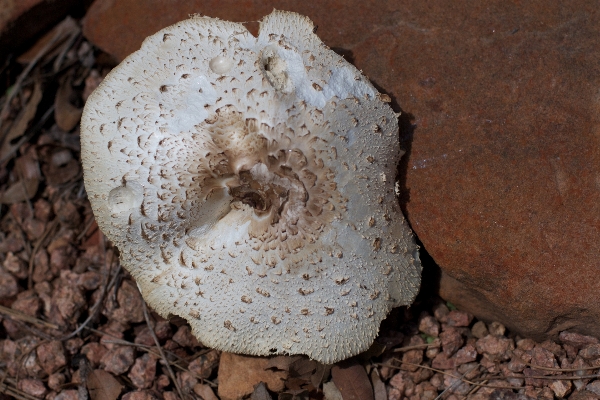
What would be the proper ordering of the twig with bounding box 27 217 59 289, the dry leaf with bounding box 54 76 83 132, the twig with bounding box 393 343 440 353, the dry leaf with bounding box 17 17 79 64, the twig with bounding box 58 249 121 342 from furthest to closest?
the dry leaf with bounding box 17 17 79 64
the dry leaf with bounding box 54 76 83 132
the twig with bounding box 27 217 59 289
the twig with bounding box 58 249 121 342
the twig with bounding box 393 343 440 353

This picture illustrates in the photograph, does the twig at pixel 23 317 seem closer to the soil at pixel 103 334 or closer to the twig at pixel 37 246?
the soil at pixel 103 334

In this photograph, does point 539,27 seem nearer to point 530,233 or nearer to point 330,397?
point 530,233

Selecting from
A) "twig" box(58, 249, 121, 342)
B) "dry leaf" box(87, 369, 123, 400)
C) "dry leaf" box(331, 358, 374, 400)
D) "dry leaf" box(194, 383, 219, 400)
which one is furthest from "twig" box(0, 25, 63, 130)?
"dry leaf" box(331, 358, 374, 400)

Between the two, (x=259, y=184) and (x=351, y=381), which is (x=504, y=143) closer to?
(x=259, y=184)

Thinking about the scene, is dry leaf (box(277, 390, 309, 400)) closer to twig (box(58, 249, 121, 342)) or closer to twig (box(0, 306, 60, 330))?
twig (box(58, 249, 121, 342))

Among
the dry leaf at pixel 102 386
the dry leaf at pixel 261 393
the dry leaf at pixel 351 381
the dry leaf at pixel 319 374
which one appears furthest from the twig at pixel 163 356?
the dry leaf at pixel 351 381
